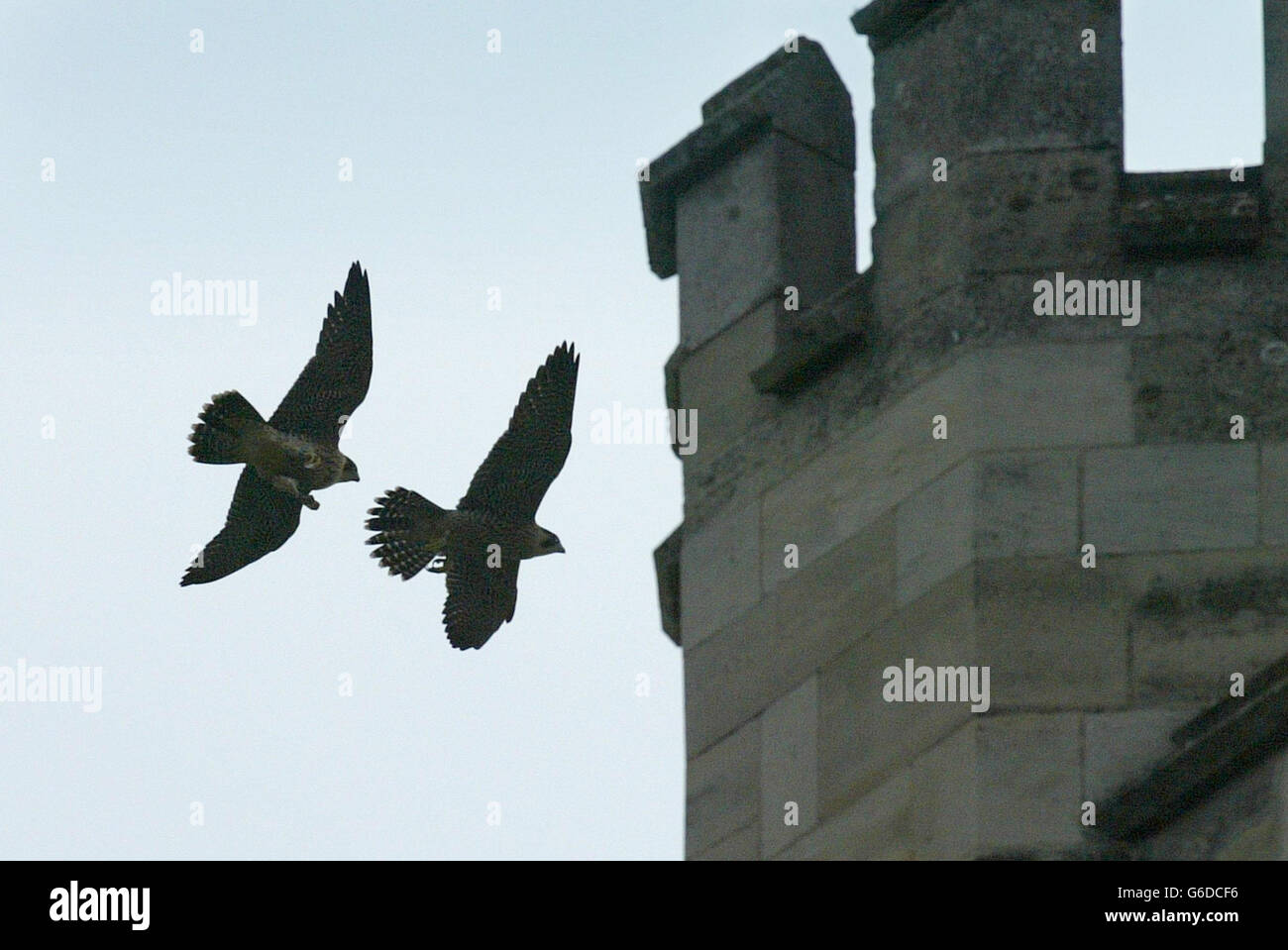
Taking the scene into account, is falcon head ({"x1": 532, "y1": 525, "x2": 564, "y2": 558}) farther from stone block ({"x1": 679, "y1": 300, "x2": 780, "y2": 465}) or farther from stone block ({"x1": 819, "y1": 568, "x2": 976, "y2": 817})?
stone block ({"x1": 819, "y1": 568, "x2": 976, "y2": 817})

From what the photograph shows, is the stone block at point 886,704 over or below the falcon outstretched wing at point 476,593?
below

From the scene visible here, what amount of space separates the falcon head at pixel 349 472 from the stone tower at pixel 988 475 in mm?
3492

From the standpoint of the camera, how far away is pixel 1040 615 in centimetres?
1266

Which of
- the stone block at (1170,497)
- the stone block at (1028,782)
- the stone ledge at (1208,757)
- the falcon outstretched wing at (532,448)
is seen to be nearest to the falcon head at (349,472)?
the falcon outstretched wing at (532,448)

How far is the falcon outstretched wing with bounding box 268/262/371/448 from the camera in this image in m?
17.2

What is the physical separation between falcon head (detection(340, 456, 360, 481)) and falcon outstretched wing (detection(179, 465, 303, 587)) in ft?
1.49

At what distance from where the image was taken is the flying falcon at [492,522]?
16719mm

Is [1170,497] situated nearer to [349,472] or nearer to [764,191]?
[764,191]

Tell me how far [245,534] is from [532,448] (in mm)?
1883

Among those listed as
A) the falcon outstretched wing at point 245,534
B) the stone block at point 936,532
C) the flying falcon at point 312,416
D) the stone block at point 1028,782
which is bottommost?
the stone block at point 1028,782

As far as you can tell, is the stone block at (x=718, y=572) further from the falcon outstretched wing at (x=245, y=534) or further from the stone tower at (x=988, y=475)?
the falcon outstretched wing at (x=245, y=534)

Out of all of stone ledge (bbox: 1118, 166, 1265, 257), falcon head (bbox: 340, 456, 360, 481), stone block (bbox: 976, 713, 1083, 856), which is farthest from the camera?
falcon head (bbox: 340, 456, 360, 481)
